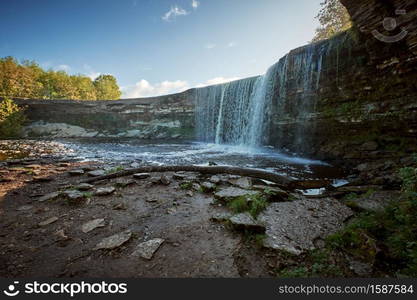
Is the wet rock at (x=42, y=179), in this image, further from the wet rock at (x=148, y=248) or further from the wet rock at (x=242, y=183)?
the wet rock at (x=242, y=183)

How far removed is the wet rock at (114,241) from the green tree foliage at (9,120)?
2738 cm

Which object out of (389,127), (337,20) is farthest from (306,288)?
(337,20)

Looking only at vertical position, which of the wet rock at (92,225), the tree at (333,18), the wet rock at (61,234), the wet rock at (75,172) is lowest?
the wet rock at (75,172)

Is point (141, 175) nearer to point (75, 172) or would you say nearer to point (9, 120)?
point (75, 172)

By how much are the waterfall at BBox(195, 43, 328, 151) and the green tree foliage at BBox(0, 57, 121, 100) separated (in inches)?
1261

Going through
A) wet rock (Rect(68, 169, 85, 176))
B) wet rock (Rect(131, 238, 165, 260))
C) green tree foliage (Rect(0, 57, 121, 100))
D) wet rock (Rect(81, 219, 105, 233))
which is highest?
green tree foliage (Rect(0, 57, 121, 100))

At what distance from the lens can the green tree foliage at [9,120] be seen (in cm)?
1986

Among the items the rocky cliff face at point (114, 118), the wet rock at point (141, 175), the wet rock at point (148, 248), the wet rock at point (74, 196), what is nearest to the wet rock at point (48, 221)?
the wet rock at point (74, 196)

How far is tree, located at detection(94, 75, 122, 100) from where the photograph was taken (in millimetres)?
55106

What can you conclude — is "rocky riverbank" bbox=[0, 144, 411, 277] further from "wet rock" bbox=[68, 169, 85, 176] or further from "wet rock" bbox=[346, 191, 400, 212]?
"wet rock" bbox=[68, 169, 85, 176]

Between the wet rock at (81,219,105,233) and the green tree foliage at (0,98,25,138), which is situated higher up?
the green tree foliage at (0,98,25,138)

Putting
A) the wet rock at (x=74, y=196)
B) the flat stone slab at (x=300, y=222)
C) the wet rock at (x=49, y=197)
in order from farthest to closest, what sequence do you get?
the wet rock at (x=49, y=197) → the wet rock at (x=74, y=196) → the flat stone slab at (x=300, y=222)

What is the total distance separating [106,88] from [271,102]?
5763cm

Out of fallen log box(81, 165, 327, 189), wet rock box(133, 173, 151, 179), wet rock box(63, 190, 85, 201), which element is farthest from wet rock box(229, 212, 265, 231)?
wet rock box(133, 173, 151, 179)
